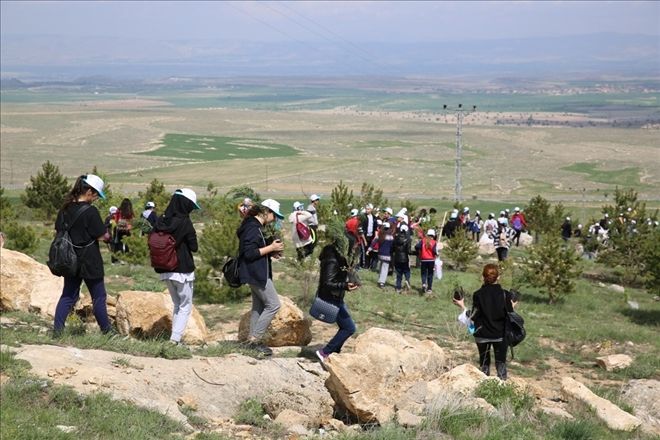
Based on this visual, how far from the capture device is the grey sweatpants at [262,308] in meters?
8.43

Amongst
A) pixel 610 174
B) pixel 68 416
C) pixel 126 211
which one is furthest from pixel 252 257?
pixel 610 174

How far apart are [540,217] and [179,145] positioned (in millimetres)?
66975

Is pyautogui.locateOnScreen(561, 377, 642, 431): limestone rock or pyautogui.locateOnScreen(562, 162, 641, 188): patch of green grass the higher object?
pyautogui.locateOnScreen(561, 377, 642, 431): limestone rock

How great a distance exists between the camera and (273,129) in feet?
396

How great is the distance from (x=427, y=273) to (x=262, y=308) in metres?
7.23

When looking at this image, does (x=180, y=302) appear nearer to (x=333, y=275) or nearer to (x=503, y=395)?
(x=333, y=275)

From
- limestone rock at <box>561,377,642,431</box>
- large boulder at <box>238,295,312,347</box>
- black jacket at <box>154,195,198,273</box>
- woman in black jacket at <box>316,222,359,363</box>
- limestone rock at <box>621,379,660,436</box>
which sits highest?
black jacket at <box>154,195,198,273</box>

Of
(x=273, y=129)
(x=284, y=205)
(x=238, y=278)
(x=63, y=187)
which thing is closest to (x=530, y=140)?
(x=273, y=129)

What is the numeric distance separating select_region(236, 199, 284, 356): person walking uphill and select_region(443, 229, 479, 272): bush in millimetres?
11374

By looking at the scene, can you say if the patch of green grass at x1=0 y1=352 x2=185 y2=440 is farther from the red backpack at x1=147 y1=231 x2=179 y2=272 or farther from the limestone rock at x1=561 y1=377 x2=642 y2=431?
the limestone rock at x1=561 y1=377 x2=642 y2=431

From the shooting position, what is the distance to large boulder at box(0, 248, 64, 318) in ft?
34.6

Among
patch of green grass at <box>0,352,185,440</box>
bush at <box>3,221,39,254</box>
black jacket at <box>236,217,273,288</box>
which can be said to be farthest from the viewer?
bush at <box>3,221,39,254</box>

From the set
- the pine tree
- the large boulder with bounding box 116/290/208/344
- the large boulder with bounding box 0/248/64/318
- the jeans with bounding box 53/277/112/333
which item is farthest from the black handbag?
the pine tree

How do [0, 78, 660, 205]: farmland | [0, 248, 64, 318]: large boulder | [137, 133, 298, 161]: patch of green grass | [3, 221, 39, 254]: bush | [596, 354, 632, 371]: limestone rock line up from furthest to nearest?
[137, 133, 298, 161]: patch of green grass, [0, 78, 660, 205]: farmland, [3, 221, 39, 254]: bush, [596, 354, 632, 371]: limestone rock, [0, 248, 64, 318]: large boulder
